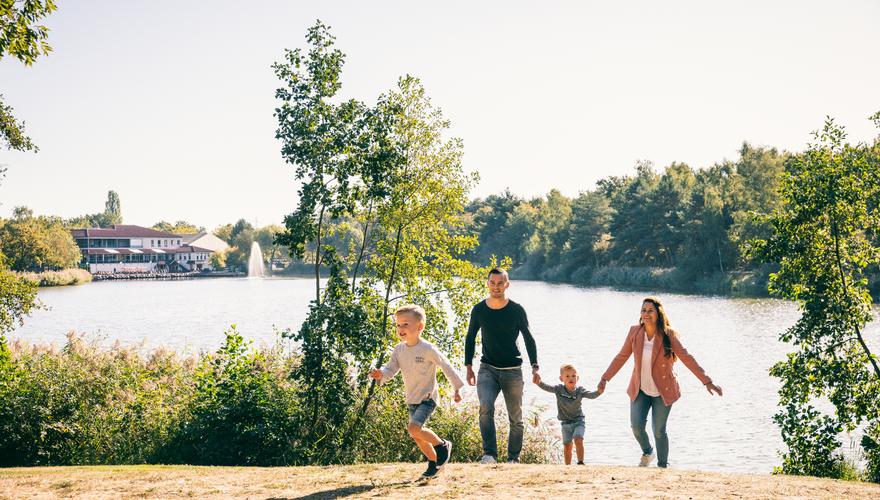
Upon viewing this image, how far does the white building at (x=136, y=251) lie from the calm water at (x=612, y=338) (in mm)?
68465

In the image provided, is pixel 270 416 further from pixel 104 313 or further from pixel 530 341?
pixel 104 313

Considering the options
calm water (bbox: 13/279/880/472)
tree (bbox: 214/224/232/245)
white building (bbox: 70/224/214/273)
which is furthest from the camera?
tree (bbox: 214/224/232/245)

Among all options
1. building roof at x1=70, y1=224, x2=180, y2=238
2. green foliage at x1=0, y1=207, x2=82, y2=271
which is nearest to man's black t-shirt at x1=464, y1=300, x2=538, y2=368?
green foliage at x1=0, y1=207, x2=82, y2=271

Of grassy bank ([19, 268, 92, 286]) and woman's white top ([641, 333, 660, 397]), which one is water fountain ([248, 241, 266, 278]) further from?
woman's white top ([641, 333, 660, 397])

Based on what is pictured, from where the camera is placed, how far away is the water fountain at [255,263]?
133375 millimetres

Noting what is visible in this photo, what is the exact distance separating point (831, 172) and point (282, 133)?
28.9 ft

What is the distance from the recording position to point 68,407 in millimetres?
12844

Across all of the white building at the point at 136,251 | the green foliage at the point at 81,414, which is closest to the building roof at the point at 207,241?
the white building at the point at 136,251

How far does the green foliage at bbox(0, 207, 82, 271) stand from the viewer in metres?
91.9

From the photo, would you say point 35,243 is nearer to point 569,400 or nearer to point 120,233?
point 120,233

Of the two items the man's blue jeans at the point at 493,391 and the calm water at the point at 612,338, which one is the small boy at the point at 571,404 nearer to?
the man's blue jeans at the point at 493,391

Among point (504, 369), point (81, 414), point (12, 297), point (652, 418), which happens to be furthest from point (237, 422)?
point (12, 297)

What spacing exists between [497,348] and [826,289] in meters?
6.64

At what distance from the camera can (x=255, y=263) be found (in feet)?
445
